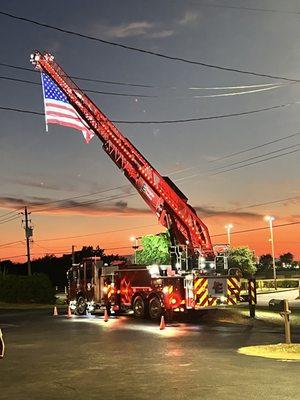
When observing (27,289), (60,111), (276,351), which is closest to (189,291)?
(276,351)

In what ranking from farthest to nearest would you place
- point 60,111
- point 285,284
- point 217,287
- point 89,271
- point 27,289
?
point 285,284
point 27,289
point 89,271
point 60,111
point 217,287

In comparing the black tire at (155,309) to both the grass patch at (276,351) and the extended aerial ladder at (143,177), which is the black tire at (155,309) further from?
the grass patch at (276,351)

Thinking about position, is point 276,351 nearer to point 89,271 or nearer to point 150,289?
point 150,289

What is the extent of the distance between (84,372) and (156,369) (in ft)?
4.14

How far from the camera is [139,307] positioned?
2192cm

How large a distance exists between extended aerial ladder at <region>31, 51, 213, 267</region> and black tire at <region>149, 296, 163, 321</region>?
175 cm

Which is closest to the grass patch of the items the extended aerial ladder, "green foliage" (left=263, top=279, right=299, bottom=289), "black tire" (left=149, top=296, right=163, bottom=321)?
"black tire" (left=149, top=296, right=163, bottom=321)

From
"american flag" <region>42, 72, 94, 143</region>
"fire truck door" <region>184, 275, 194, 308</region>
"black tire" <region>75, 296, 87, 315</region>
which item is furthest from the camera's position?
"black tire" <region>75, 296, 87, 315</region>

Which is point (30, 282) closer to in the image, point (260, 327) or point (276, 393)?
point (260, 327)

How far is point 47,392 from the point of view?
8383mm

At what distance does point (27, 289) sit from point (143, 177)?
23462 millimetres

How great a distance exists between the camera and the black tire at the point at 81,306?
2589 centimetres

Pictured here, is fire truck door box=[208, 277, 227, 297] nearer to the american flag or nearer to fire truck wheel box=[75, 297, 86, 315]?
fire truck wheel box=[75, 297, 86, 315]

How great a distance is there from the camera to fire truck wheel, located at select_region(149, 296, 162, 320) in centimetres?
2064
